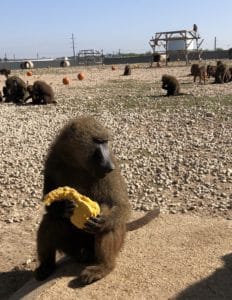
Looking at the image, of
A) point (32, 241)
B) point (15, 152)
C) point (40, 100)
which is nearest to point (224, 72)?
point (40, 100)

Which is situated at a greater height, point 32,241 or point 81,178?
point 81,178

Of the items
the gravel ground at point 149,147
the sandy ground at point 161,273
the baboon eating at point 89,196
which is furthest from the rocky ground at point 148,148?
the baboon eating at point 89,196

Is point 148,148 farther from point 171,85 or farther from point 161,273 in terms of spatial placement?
point 171,85

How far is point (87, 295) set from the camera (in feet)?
13.9

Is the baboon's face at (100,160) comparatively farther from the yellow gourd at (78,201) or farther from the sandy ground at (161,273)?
the sandy ground at (161,273)

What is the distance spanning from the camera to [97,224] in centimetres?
422

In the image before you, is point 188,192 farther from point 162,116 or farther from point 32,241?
point 162,116

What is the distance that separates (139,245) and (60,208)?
3.58 feet

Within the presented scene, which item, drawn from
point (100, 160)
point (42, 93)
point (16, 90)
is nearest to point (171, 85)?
point (42, 93)

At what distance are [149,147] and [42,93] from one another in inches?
345

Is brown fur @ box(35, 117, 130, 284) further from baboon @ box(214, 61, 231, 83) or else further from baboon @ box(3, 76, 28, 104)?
baboon @ box(214, 61, 231, 83)

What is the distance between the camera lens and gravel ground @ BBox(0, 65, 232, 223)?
24.2 ft

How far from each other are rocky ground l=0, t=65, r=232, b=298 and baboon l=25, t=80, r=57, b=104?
0.52m

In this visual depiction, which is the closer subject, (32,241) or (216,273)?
(216,273)
